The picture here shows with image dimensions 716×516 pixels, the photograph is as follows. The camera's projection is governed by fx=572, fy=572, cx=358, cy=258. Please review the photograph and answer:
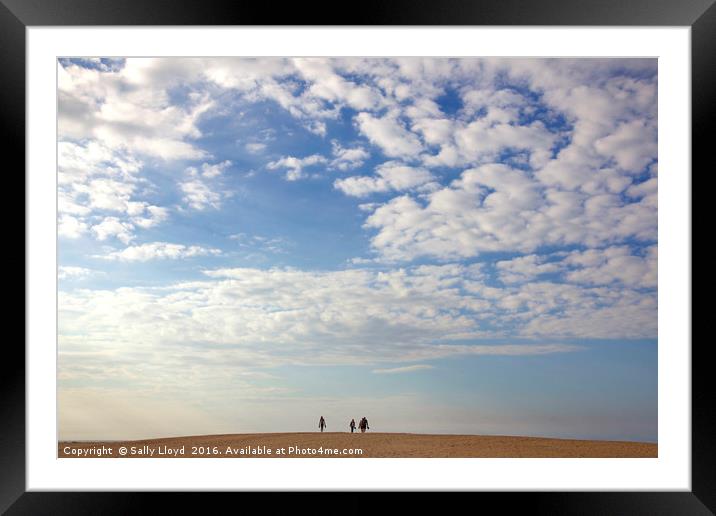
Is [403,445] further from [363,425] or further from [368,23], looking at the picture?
[368,23]

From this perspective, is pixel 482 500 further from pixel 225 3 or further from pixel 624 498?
pixel 225 3

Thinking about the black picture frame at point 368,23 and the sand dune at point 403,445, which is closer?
the black picture frame at point 368,23

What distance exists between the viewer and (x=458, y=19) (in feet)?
7.55

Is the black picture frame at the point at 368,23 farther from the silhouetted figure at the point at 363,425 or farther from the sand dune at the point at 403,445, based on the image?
the silhouetted figure at the point at 363,425

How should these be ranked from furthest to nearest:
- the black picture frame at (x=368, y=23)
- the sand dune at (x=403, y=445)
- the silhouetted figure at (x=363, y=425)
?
the silhouetted figure at (x=363, y=425)
the sand dune at (x=403, y=445)
the black picture frame at (x=368, y=23)

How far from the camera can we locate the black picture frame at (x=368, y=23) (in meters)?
2.25


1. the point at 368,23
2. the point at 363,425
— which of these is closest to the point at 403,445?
the point at 363,425

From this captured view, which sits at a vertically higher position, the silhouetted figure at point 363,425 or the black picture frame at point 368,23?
the black picture frame at point 368,23

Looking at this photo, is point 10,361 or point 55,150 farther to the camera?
point 55,150

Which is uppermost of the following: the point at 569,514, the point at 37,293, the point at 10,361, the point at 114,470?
the point at 37,293

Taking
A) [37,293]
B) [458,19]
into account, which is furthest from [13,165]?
[458,19]

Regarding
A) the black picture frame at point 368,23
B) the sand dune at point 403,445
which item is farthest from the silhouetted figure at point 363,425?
the black picture frame at point 368,23

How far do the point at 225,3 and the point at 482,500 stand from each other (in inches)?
87.1

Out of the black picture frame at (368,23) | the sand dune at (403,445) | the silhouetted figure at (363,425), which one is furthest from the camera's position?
the silhouetted figure at (363,425)
